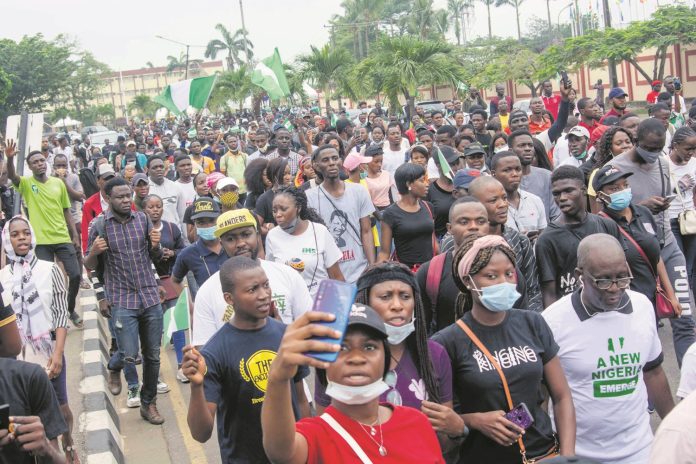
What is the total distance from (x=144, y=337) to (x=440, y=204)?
2844 millimetres

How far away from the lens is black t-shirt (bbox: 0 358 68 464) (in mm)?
3682

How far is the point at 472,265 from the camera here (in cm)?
402

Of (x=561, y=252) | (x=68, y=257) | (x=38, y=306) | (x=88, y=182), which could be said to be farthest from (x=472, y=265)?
(x=88, y=182)

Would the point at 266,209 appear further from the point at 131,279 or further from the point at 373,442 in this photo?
the point at 373,442

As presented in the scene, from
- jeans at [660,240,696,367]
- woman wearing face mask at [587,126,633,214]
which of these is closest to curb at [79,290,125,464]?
jeans at [660,240,696,367]

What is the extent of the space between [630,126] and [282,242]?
4.60m

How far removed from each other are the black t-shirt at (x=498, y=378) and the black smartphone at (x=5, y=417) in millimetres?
1721

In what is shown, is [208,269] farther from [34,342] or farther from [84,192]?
[84,192]

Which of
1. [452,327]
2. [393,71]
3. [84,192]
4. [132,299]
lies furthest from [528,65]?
[452,327]

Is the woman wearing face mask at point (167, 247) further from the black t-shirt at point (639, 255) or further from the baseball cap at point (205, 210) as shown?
the black t-shirt at point (639, 255)

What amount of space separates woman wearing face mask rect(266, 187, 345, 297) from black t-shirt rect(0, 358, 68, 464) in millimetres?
3004

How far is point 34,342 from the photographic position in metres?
6.03

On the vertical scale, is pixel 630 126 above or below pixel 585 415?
above

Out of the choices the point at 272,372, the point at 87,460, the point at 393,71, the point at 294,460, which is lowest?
the point at 87,460
